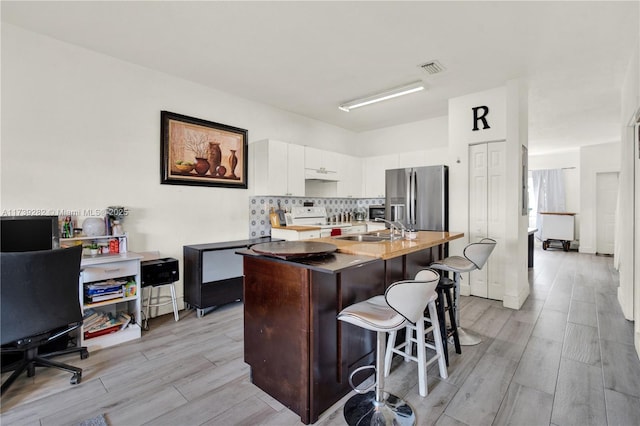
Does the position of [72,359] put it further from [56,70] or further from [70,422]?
[56,70]

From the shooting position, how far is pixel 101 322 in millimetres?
2754

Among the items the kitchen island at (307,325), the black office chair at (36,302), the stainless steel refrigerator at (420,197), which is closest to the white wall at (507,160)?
the stainless steel refrigerator at (420,197)

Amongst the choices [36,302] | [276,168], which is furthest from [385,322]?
[276,168]

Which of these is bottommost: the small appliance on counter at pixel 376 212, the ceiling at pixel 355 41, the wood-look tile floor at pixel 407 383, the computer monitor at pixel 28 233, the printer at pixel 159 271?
the wood-look tile floor at pixel 407 383

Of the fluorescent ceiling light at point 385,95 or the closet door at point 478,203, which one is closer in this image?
the fluorescent ceiling light at point 385,95

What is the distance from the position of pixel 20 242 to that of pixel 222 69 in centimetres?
243

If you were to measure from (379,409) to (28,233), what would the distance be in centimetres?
288

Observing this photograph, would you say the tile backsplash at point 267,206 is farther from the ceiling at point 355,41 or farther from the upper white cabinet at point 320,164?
the ceiling at point 355,41

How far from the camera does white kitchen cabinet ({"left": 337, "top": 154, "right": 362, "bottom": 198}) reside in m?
5.32

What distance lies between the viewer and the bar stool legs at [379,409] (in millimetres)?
1726

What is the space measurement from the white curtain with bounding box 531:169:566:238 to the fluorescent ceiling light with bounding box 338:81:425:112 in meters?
7.16

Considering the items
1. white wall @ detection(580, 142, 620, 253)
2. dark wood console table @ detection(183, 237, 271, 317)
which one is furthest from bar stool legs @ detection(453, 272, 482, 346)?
white wall @ detection(580, 142, 620, 253)

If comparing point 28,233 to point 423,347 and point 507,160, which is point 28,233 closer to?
point 423,347

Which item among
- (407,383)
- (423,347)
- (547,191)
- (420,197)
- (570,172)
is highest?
(570,172)
